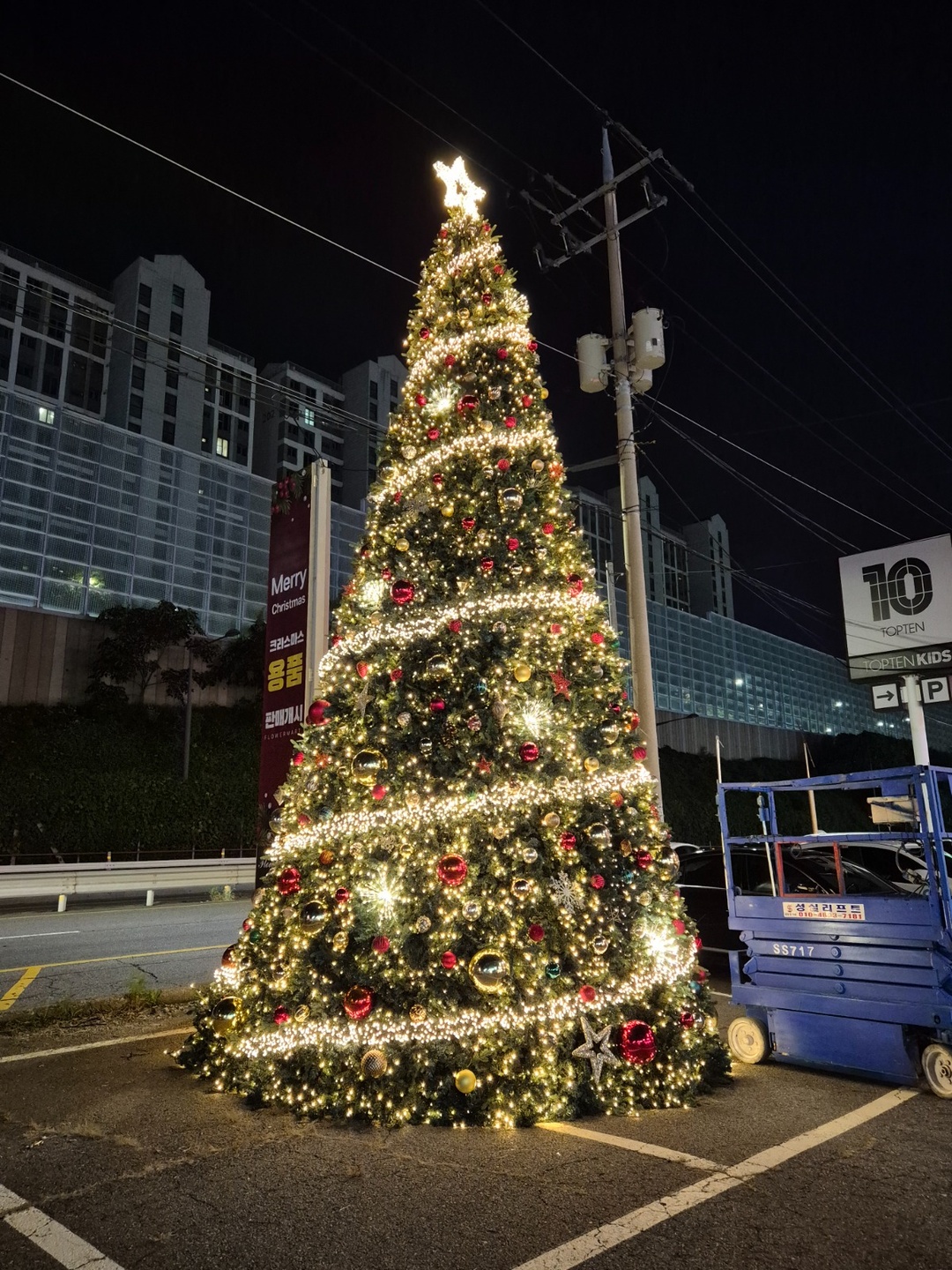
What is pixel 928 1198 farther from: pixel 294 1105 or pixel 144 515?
pixel 144 515

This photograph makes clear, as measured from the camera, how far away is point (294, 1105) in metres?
4.53

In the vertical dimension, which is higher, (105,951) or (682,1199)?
(682,1199)

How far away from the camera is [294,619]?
7730mm

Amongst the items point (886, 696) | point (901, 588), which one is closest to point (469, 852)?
point (886, 696)

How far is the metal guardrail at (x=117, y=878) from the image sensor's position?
19181mm

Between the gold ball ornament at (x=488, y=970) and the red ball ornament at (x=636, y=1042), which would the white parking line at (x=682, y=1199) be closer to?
the red ball ornament at (x=636, y=1042)

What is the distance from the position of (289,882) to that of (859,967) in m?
3.93

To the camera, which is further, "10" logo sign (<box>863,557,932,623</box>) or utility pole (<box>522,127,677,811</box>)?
"10" logo sign (<box>863,557,932,623</box>)

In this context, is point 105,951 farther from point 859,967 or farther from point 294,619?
point 859,967

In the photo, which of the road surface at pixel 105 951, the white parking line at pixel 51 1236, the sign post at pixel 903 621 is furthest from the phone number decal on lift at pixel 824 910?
the sign post at pixel 903 621

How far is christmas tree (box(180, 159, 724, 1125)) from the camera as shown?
14.8 feet

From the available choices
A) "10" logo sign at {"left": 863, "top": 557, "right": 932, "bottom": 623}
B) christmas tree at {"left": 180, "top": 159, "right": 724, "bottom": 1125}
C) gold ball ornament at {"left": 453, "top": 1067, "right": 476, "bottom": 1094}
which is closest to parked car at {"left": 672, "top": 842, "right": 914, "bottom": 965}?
christmas tree at {"left": 180, "top": 159, "right": 724, "bottom": 1125}

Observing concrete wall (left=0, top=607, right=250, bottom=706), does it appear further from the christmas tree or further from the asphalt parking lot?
the asphalt parking lot

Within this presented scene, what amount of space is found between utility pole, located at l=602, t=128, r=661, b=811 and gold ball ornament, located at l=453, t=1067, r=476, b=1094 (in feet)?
16.1
